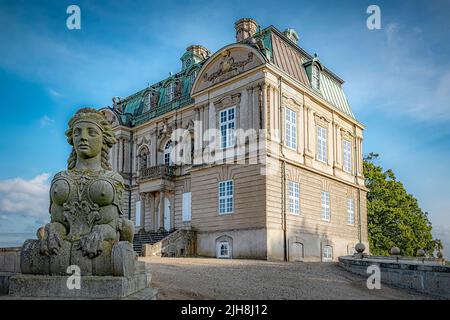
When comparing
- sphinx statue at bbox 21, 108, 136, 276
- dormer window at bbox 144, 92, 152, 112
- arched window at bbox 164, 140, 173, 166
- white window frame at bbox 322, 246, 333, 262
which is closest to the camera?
sphinx statue at bbox 21, 108, 136, 276

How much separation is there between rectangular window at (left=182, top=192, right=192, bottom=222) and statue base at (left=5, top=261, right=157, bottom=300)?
22048 mm

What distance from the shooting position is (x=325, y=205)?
1081 inches

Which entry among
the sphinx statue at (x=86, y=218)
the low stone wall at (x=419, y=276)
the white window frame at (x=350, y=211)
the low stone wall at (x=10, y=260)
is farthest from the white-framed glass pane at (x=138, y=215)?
the sphinx statue at (x=86, y=218)

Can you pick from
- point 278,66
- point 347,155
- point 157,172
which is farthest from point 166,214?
point 347,155

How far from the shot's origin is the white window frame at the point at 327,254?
2635 cm

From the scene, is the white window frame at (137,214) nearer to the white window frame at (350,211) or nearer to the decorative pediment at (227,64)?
the decorative pediment at (227,64)

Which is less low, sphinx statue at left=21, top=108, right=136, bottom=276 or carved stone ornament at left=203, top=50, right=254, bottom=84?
carved stone ornament at left=203, top=50, right=254, bottom=84

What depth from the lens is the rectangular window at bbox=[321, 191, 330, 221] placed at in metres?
27.2

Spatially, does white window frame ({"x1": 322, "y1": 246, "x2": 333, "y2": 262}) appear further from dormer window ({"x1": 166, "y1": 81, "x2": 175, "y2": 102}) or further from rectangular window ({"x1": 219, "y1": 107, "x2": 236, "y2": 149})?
dormer window ({"x1": 166, "y1": 81, "x2": 175, "y2": 102})

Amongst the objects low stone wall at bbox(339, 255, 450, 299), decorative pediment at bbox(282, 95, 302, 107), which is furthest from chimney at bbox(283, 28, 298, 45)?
low stone wall at bbox(339, 255, 450, 299)

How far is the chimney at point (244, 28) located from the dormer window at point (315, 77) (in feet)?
15.6

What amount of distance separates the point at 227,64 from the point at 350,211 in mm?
13440
